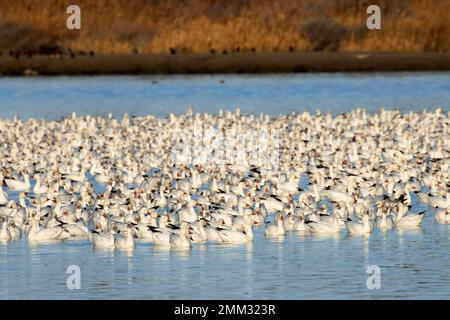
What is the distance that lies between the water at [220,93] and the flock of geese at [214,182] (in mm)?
8958

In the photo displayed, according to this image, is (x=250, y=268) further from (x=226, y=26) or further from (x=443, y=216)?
(x=226, y=26)

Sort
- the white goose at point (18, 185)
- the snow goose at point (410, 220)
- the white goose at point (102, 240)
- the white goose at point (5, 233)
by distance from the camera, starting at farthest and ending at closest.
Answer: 1. the white goose at point (18, 185)
2. the snow goose at point (410, 220)
3. the white goose at point (5, 233)
4. the white goose at point (102, 240)

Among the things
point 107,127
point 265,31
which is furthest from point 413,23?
point 107,127

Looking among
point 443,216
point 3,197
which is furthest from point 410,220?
point 3,197

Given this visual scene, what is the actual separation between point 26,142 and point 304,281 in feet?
47.0

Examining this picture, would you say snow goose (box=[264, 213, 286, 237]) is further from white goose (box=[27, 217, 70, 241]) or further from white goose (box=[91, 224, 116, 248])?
white goose (box=[27, 217, 70, 241])

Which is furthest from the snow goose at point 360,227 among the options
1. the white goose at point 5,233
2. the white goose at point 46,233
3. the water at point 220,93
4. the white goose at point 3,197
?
the water at point 220,93

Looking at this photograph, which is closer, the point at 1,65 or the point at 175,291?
the point at 175,291

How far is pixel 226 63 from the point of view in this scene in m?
54.8

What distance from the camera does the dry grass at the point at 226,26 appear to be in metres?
56.1

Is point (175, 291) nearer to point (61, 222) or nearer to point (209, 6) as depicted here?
point (61, 222)

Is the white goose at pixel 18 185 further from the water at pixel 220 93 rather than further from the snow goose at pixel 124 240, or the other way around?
the water at pixel 220 93
